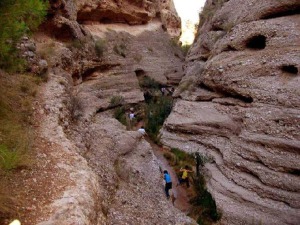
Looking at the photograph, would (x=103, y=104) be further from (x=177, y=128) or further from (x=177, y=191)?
(x=177, y=191)

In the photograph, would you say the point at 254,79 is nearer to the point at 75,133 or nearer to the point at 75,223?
the point at 75,133

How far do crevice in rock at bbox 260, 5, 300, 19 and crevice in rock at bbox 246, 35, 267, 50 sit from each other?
49.3 inches

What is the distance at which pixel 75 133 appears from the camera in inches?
416

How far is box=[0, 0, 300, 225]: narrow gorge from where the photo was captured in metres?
7.38

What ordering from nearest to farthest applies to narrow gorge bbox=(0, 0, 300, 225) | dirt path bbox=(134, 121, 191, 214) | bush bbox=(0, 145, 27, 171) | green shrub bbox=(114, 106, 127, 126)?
bush bbox=(0, 145, 27, 171), narrow gorge bbox=(0, 0, 300, 225), dirt path bbox=(134, 121, 191, 214), green shrub bbox=(114, 106, 127, 126)

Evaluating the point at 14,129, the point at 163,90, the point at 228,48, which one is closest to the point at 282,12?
the point at 228,48

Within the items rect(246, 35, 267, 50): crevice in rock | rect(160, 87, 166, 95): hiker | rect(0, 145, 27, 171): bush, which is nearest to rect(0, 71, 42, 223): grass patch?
rect(0, 145, 27, 171): bush

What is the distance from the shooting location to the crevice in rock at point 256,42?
563 inches

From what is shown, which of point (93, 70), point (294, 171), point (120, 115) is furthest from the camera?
point (93, 70)

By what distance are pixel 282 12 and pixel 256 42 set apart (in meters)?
1.79

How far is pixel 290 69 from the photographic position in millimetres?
12391

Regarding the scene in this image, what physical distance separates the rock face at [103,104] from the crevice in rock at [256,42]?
7150mm

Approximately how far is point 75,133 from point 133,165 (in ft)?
8.33

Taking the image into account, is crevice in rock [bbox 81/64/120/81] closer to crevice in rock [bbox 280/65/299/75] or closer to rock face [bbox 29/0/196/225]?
rock face [bbox 29/0/196/225]
